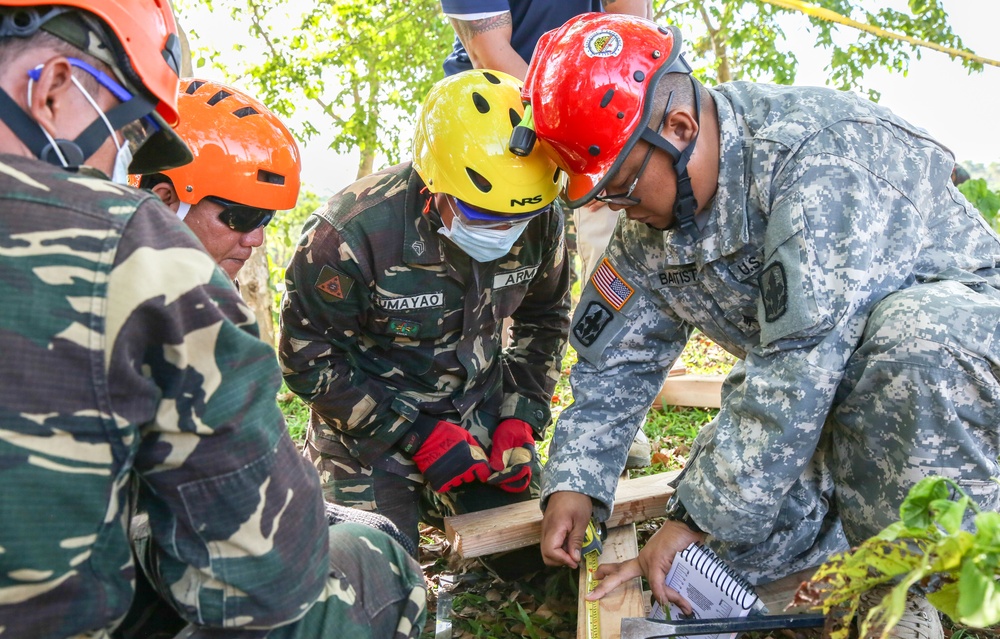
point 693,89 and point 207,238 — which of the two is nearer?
point 693,89

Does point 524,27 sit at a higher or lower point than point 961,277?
higher

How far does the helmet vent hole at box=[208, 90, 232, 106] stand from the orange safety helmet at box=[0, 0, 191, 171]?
1.03m

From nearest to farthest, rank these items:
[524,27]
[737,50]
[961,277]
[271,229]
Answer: [961,277] < [524,27] < [737,50] < [271,229]

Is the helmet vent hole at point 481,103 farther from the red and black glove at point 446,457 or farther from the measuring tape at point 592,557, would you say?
the measuring tape at point 592,557

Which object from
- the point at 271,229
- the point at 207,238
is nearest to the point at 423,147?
the point at 207,238

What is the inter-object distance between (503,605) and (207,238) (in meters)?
1.79

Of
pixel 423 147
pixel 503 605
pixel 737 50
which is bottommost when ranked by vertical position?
pixel 503 605

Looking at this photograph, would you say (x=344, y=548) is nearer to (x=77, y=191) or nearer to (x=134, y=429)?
(x=134, y=429)

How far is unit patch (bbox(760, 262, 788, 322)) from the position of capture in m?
2.38

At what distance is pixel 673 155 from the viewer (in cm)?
258

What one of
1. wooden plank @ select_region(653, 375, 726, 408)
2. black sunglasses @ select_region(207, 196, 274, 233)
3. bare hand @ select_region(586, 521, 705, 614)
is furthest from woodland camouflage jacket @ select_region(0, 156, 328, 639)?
wooden plank @ select_region(653, 375, 726, 408)

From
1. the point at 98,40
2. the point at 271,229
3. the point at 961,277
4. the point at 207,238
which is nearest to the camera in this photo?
the point at 98,40

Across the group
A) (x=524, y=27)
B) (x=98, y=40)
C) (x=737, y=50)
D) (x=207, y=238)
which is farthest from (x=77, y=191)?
(x=737, y=50)

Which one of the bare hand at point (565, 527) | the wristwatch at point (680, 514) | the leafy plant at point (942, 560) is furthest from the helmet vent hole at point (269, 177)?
the leafy plant at point (942, 560)
